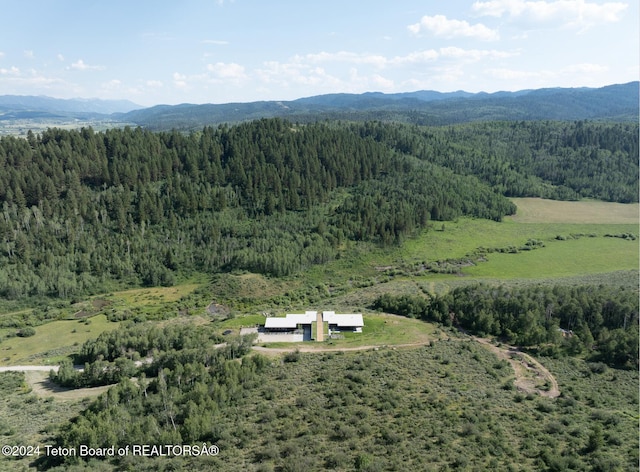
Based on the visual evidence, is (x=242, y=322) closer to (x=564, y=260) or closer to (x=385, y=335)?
(x=385, y=335)

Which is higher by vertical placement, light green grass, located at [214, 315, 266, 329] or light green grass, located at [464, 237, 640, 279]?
light green grass, located at [214, 315, 266, 329]

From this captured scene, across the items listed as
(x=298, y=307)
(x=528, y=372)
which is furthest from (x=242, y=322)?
(x=528, y=372)

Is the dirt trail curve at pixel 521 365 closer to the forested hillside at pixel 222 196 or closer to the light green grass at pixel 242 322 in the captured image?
the light green grass at pixel 242 322

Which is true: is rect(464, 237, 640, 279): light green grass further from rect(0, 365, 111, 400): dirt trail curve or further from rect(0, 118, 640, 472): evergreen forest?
rect(0, 365, 111, 400): dirt trail curve

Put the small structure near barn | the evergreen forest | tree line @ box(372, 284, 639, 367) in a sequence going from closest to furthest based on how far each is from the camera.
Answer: the evergreen forest
tree line @ box(372, 284, 639, 367)
the small structure near barn

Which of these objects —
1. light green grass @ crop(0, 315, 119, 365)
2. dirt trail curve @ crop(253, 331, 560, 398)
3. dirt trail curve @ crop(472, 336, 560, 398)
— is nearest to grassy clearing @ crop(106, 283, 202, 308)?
light green grass @ crop(0, 315, 119, 365)
